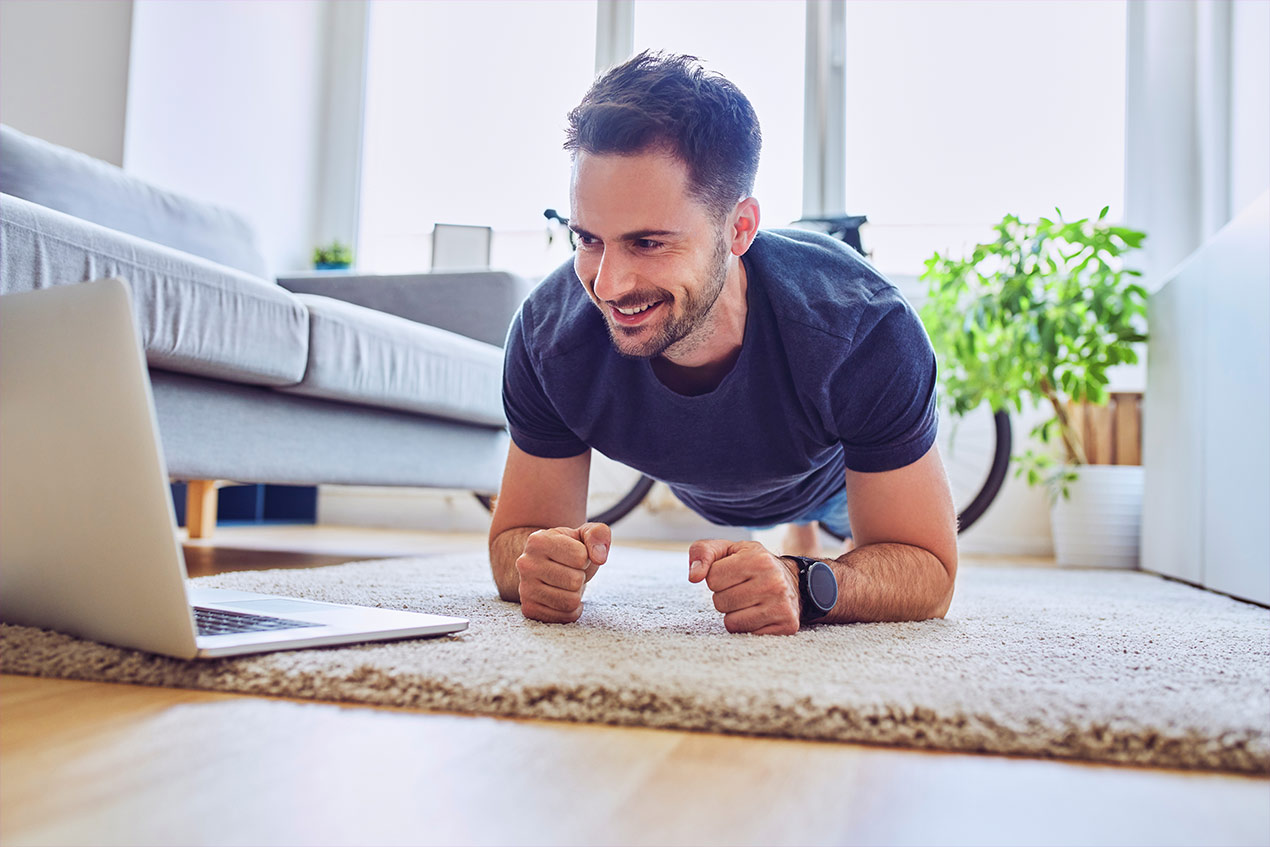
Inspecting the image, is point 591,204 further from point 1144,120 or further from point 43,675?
point 1144,120

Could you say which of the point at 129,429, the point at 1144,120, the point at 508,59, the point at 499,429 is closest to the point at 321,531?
the point at 499,429

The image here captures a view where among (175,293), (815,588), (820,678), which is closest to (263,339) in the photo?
(175,293)

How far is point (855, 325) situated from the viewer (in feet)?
3.24

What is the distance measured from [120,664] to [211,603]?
0.22m

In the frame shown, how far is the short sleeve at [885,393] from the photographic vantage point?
0.99 meters

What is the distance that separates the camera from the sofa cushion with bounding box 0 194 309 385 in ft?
3.60

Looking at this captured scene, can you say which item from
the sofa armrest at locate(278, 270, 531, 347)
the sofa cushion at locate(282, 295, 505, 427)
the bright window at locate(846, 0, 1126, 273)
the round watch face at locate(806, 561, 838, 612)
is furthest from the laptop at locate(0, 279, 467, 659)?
the bright window at locate(846, 0, 1126, 273)

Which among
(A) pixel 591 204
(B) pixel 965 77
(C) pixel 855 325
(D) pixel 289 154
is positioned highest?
(B) pixel 965 77

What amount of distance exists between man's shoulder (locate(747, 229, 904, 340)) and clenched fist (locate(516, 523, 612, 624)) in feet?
1.09

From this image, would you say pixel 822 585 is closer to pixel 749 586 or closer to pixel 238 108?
pixel 749 586

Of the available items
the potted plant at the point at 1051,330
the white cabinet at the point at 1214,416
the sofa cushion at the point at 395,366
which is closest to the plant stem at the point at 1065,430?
the potted plant at the point at 1051,330

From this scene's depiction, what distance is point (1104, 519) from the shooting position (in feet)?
7.67

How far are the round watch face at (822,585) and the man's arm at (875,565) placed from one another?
0.05ft

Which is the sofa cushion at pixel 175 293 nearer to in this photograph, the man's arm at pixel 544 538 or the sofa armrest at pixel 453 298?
the man's arm at pixel 544 538
